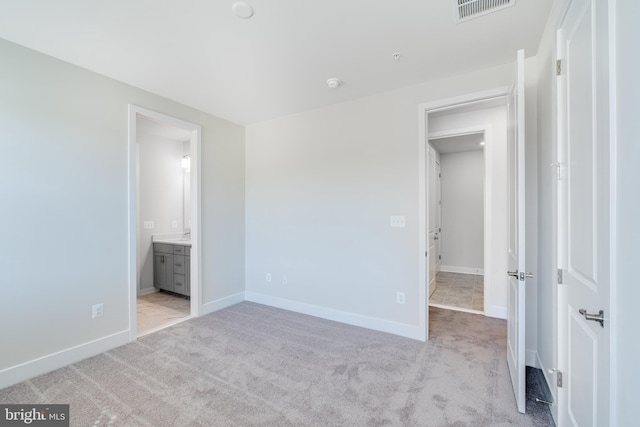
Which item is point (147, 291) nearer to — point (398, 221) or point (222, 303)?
point (222, 303)

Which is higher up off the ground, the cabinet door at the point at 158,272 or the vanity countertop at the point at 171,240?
the vanity countertop at the point at 171,240

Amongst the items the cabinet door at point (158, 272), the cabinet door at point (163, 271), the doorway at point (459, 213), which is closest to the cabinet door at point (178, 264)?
the cabinet door at point (163, 271)

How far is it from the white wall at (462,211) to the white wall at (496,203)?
268 cm

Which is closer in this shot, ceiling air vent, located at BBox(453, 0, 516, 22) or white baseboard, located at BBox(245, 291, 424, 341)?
ceiling air vent, located at BBox(453, 0, 516, 22)

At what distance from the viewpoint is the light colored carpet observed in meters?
1.78

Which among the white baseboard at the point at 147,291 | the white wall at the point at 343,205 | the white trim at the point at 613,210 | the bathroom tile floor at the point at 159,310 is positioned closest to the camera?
the white trim at the point at 613,210

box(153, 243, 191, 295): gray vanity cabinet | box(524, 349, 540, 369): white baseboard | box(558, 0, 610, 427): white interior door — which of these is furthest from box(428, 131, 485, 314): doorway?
box(153, 243, 191, 295): gray vanity cabinet

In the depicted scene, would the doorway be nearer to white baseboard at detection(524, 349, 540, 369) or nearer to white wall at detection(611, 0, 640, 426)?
white baseboard at detection(524, 349, 540, 369)

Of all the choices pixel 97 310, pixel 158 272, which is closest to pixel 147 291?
pixel 158 272

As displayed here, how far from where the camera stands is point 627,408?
0.90m

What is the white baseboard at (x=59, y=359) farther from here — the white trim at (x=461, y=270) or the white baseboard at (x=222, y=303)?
the white trim at (x=461, y=270)

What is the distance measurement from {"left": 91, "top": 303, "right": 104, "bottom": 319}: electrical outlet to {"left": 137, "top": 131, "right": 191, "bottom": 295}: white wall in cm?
193

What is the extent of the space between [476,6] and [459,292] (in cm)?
409

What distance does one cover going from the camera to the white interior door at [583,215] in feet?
3.50
